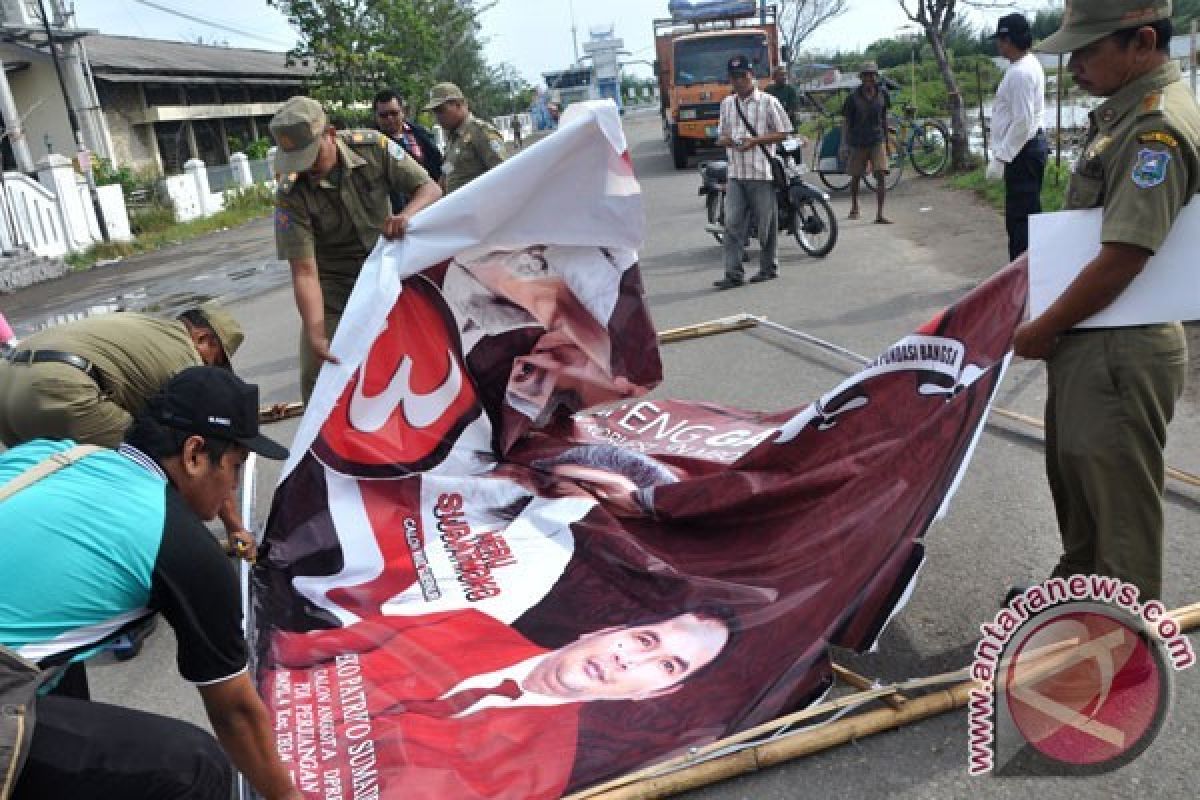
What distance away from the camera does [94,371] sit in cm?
377

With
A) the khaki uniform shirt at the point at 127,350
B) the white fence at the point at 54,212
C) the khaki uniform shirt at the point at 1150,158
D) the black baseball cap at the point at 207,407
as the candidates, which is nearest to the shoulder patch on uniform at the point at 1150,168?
the khaki uniform shirt at the point at 1150,158

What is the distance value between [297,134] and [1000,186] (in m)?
10.8

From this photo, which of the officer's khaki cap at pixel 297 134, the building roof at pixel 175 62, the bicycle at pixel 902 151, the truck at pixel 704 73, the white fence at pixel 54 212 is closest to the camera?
the officer's khaki cap at pixel 297 134

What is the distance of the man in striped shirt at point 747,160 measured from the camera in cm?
888

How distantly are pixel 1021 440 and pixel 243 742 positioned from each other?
3894 millimetres

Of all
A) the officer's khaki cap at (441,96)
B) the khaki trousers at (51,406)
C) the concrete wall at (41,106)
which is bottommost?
the khaki trousers at (51,406)

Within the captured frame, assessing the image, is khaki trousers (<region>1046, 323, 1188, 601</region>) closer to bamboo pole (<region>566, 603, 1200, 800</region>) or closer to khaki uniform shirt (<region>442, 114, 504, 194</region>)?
bamboo pole (<region>566, 603, 1200, 800</region>)

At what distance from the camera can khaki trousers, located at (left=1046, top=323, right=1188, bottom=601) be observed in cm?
269

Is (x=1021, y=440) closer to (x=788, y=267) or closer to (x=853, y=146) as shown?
(x=788, y=267)

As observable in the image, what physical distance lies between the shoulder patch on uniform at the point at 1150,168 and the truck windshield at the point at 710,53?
19.8m

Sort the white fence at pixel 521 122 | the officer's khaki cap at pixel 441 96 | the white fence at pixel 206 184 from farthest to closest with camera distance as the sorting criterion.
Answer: the white fence at pixel 521 122
the white fence at pixel 206 184
the officer's khaki cap at pixel 441 96

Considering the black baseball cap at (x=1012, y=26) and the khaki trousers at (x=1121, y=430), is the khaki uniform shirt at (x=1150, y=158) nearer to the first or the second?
the khaki trousers at (x=1121, y=430)

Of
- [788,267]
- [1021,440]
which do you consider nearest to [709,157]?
[788,267]

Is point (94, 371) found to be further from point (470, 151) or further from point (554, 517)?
point (470, 151)
